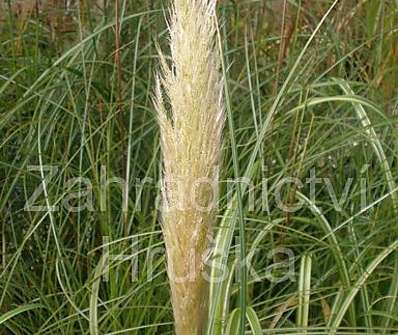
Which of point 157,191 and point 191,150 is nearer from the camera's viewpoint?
point 191,150

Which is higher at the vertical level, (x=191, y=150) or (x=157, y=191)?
A: (x=191, y=150)

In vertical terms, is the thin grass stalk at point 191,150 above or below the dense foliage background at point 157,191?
above

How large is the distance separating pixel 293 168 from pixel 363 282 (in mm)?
434

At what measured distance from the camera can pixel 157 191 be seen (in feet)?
7.55

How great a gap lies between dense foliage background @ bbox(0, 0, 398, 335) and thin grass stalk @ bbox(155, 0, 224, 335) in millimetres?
322

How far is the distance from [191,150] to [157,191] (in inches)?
40.5

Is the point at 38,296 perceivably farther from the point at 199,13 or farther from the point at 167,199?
the point at 199,13

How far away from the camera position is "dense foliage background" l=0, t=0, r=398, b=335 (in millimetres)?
1997

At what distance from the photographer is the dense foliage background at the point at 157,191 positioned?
78.6 inches

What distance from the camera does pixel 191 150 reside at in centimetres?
128

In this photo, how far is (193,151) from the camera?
128 cm

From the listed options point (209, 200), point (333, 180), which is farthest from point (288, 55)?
point (209, 200)

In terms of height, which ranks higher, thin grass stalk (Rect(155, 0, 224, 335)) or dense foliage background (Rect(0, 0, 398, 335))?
thin grass stalk (Rect(155, 0, 224, 335))

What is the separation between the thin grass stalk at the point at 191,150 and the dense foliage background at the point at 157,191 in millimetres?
322
